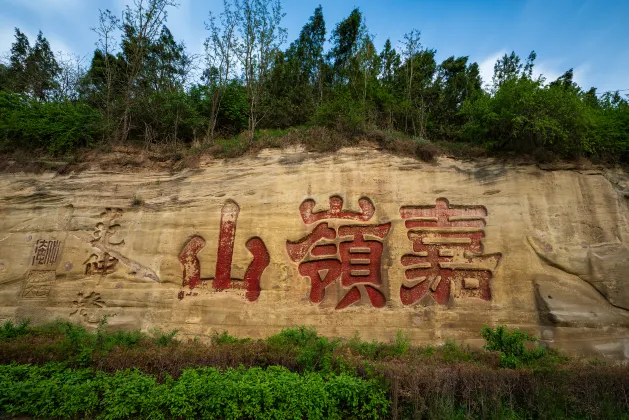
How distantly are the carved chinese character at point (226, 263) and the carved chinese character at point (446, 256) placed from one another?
2.44 meters

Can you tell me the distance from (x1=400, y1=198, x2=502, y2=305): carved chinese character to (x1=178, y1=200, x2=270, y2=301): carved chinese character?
8.01ft

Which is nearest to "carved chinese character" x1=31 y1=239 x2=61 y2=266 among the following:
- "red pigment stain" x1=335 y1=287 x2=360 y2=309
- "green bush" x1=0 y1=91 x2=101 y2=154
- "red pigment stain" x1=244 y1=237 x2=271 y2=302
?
"green bush" x1=0 y1=91 x2=101 y2=154

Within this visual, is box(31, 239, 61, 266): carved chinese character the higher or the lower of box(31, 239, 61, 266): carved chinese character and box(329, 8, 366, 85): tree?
the lower

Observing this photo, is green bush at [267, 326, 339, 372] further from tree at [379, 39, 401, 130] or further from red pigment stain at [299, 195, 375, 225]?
tree at [379, 39, 401, 130]

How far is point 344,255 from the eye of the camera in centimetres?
634

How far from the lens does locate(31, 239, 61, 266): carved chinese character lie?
267 inches

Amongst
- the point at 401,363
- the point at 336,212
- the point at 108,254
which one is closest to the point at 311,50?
the point at 336,212

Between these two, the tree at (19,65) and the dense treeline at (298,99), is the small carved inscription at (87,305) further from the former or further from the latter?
the tree at (19,65)

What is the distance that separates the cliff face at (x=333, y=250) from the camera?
5.96 metres

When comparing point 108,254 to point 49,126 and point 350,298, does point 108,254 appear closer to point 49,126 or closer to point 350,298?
point 49,126

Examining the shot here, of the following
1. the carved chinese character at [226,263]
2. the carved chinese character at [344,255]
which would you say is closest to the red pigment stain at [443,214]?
the carved chinese character at [344,255]

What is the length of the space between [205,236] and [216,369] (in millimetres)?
2794

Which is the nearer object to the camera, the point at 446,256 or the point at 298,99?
the point at 446,256

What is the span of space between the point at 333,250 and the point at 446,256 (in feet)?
6.15
